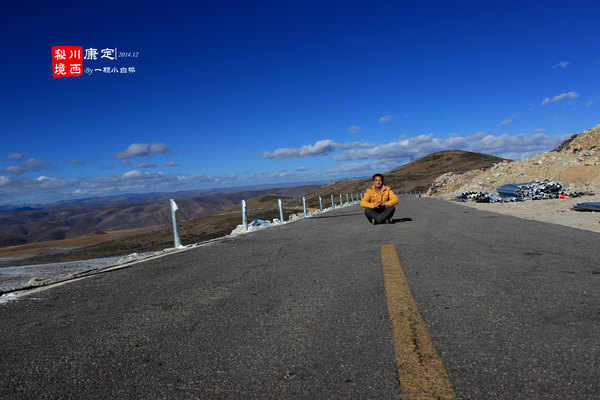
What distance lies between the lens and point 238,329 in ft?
8.77

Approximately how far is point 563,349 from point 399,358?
3.04ft

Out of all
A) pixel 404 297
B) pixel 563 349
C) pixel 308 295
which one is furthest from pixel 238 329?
pixel 563 349

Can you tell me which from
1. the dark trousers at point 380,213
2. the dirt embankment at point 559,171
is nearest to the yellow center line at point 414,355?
the dark trousers at point 380,213

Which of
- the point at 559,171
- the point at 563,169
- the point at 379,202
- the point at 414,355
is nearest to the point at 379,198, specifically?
the point at 379,202

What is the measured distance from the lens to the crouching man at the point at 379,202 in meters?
10.3

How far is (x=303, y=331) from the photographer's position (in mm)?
2561

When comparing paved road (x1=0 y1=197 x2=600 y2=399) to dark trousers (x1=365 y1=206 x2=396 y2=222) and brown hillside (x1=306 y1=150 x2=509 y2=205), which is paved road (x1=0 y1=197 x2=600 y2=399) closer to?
dark trousers (x1=365 y1=206 x2=396 y2=222)

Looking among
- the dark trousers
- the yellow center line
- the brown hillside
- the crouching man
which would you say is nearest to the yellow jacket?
the crouching man

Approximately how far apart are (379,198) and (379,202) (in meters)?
0.15

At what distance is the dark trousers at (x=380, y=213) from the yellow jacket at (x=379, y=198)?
17cm

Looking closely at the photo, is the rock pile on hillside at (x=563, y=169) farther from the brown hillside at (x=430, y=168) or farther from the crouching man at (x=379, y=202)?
the brown hillside at (x=430, y=168)

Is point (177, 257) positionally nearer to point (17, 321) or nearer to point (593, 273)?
point (17, 321)

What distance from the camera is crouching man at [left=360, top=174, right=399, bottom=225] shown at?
10.3 metres

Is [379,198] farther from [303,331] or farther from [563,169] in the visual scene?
[563,169]
